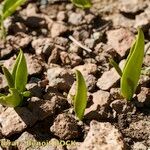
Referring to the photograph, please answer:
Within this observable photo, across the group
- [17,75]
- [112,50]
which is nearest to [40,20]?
Answer: [112,50]

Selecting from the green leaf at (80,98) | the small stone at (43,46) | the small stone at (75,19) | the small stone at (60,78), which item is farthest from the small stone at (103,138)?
the small stone at (75,19)

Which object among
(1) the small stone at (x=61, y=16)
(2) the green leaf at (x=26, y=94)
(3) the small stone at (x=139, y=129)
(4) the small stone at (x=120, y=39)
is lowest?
(3) the small stone at (x=139, y=129)

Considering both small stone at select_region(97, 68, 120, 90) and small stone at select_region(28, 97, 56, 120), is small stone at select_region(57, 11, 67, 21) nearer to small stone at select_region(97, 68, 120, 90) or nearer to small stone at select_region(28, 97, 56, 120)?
small stone at select_region(97, 68, 120, 90)

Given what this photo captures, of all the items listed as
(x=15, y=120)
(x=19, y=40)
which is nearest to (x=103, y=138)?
(x=15, y=120)

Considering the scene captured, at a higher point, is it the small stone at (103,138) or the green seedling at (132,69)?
the green seedling at (132,69)

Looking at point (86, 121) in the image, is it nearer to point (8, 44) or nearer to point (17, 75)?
point (17, 75)

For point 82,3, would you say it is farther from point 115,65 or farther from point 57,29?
point 115,65

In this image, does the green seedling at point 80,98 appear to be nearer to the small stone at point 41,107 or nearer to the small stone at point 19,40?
the small stone at point 41,107
